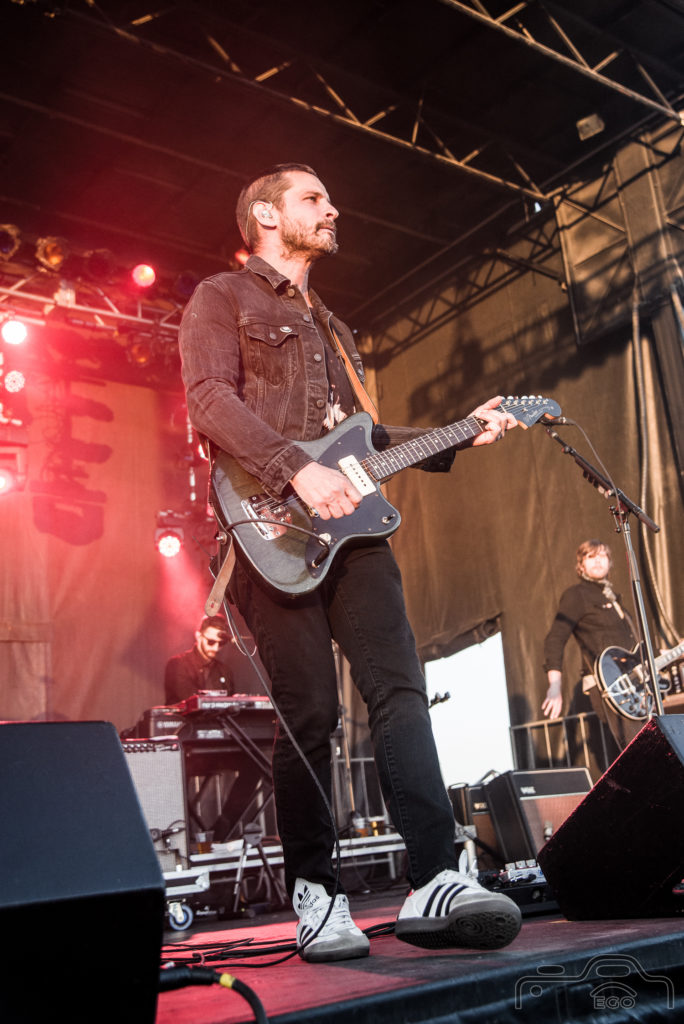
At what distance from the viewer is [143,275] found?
28.8ft

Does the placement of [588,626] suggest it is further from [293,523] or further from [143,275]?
[143,275]

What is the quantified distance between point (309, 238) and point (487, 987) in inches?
79.1

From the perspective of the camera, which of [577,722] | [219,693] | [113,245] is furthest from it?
[113,245]

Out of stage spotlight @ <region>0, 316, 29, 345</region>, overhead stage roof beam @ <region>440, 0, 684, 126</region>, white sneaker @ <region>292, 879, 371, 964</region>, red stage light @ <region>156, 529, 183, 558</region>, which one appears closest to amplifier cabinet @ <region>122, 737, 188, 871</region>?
white sneaker @ <region>292, 879, 371, 964</region>

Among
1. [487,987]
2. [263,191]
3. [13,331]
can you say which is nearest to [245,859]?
[263,191]

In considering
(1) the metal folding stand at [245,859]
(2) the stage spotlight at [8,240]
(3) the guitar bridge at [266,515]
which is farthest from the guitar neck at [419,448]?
(2) the stage spotlight at [8,240]

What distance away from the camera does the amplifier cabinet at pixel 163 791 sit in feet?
17.9

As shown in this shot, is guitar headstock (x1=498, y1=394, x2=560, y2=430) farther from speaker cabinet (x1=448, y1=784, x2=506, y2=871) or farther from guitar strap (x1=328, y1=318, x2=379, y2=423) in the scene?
speaker cabinet (x1=448, y1=784, x2=506, y2=871)

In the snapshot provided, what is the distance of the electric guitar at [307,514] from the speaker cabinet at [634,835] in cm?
77

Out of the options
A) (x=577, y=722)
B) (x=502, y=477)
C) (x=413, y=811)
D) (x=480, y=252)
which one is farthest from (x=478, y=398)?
(x=413, y=811)

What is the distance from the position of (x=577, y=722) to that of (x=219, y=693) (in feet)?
10.6

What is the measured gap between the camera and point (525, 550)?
8.73 m

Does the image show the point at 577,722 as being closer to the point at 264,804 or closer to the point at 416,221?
the point at 264,804

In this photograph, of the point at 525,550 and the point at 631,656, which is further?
the point at 525,550
